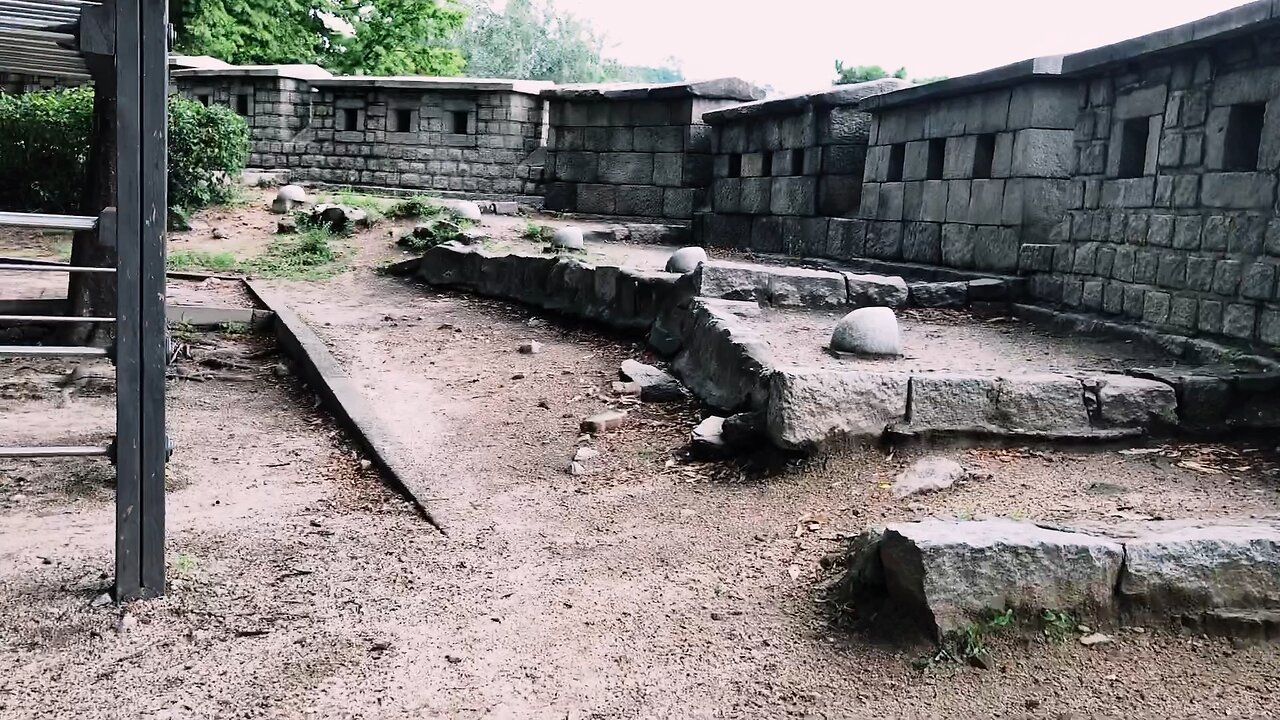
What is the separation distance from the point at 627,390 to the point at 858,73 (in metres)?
13.1

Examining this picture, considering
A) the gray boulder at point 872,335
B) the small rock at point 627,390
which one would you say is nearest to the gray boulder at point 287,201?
the small rock at point 627,390

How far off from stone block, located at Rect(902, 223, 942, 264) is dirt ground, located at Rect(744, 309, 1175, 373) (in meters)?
1.70

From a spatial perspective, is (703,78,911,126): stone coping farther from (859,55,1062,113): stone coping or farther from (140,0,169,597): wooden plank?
(140,0,169,597): wooden plank

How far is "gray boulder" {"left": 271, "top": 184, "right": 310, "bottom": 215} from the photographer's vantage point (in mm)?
14914

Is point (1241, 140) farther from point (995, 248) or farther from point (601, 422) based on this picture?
point (601, 422)

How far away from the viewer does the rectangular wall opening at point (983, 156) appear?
8.62m

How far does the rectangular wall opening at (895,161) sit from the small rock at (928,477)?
6.20m

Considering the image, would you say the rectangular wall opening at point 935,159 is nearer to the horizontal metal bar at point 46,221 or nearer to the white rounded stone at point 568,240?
the white rounded stone at point 568,240

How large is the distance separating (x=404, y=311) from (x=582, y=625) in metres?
7.03

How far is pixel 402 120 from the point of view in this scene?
61.0 ft

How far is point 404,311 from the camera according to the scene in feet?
32.8

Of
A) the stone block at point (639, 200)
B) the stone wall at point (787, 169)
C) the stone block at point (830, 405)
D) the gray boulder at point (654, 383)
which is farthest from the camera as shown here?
the stone block at point (639, 200)

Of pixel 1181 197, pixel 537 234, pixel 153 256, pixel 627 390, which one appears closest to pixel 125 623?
pixel 153 256

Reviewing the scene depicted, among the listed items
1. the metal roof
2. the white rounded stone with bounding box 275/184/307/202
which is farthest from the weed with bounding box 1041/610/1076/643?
the white rounded stone with bounding box 275/184/307/202
